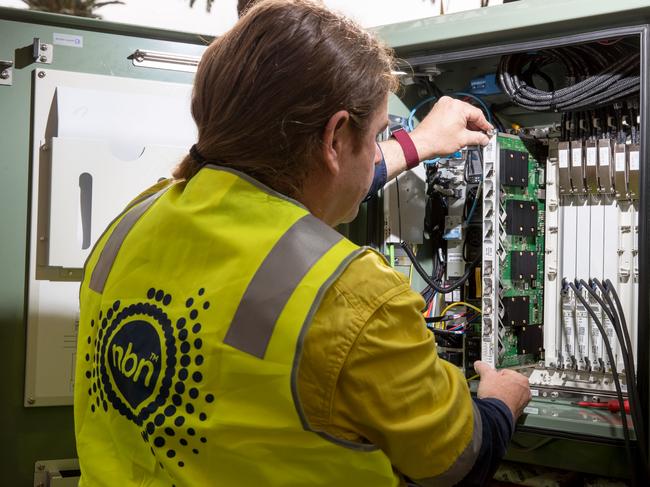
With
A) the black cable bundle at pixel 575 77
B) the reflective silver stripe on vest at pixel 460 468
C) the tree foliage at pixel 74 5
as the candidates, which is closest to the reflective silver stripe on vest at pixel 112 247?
the reflective silver stripe on vest at pixel 460 468

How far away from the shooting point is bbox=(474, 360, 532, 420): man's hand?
4.30 feet

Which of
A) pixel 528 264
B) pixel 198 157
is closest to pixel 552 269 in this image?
pixel 528 264

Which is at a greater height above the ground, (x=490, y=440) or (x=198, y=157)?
(x=198, y=157)

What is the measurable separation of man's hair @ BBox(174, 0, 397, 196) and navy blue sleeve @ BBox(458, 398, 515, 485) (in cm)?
49

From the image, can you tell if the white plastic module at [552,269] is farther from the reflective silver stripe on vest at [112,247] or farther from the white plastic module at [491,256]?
the reflective silver stripe on vest at [112,247]

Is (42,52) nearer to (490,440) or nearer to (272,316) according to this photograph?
(272,316)

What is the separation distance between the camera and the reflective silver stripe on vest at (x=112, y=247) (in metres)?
1.13

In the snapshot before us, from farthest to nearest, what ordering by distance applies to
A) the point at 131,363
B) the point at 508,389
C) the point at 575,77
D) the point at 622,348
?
the point at 575,77 < the point at 622,348 < the point at 508,389 < the point at 131,363

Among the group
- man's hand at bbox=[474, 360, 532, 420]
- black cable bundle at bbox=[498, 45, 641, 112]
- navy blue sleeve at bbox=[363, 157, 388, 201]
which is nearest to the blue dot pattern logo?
man's hand at bbox=[474, 360, 532, 420]

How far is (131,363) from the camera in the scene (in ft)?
3.36

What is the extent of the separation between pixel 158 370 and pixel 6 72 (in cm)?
120

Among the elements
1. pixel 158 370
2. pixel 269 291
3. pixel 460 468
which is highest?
pixel 269 291

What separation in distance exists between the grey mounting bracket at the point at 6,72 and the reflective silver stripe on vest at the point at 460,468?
1455mm

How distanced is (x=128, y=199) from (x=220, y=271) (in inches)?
39.8
